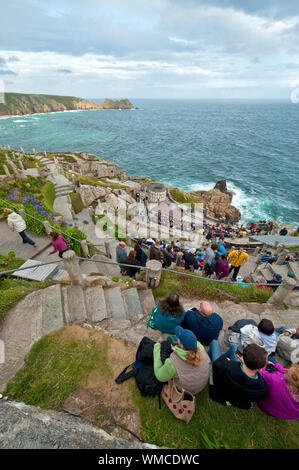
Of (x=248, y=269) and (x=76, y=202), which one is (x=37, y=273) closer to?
(x=76, y=202)

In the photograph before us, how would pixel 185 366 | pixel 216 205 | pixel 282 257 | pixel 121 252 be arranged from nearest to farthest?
pixel 185 366, pixel 121 252, pixel 282 257, pixel 216 205

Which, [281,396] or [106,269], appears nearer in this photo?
[281,396]

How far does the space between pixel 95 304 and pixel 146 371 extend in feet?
8.53

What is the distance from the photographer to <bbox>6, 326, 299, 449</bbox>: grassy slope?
3.60m

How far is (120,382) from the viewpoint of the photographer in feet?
13.9

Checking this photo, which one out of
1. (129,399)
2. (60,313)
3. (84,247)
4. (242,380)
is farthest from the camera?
(84,247)

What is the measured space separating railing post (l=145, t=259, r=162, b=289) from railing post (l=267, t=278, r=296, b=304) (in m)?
4.11

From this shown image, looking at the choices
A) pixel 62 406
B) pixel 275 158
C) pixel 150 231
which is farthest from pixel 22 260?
pixel 275 158

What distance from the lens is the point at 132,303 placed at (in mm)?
6578

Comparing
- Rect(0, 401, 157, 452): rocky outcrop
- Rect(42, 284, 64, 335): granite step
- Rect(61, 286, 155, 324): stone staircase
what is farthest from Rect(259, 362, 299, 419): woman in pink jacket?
Rect(42, 284, 64, 335): granite step

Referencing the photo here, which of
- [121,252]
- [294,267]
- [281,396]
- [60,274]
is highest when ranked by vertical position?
[281,396]

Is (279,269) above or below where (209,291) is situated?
below

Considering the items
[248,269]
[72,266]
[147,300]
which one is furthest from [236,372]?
[248,269]

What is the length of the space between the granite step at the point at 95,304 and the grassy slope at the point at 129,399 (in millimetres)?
810
